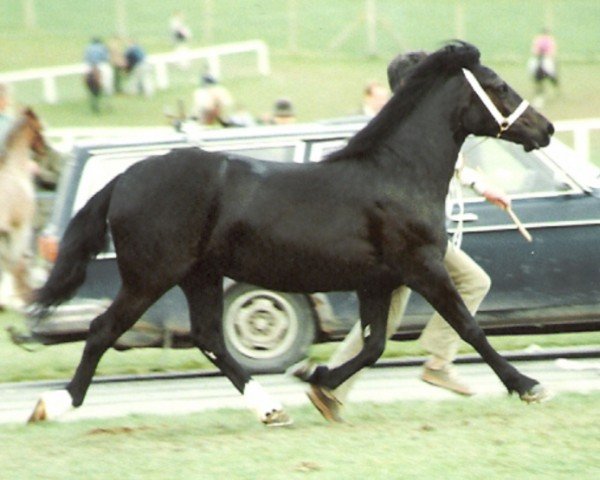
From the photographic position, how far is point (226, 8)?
56281mm

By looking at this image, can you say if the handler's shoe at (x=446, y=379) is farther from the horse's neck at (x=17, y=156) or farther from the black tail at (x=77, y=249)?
the horse's neck at (x=17, y=156)

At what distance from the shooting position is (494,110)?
31.9ft

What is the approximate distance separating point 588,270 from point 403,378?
156cm

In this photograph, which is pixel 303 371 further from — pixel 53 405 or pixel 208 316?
pixel 53 405

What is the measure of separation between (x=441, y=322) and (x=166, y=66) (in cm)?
3505

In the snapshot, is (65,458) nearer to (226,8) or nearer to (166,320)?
(166,320)

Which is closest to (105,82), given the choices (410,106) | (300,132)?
(300,132)

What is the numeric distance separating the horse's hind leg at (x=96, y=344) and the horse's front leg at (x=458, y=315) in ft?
4.93

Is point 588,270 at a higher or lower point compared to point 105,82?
higher

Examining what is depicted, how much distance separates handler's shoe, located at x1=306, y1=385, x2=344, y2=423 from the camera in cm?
957

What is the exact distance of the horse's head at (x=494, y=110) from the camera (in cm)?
971

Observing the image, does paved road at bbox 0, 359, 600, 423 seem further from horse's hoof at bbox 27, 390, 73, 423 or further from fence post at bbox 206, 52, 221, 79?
fence post at bbox 206, 52, 221, 79

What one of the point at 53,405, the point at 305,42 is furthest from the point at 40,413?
the point at 305,42

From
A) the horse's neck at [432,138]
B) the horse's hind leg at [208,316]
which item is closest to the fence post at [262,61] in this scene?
the horse's hind leg at [208,316]
